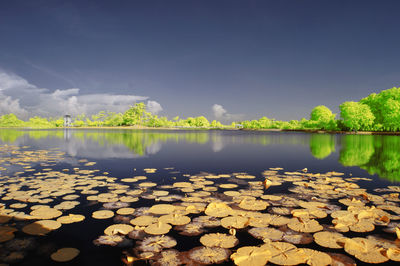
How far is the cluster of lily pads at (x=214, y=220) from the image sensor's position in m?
3.76

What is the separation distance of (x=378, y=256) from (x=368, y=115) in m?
66.4

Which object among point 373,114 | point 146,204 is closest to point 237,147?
point 146,204

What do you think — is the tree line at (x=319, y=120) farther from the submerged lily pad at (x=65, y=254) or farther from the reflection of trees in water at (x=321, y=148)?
the submerged lily pad at (x=65, y=254)

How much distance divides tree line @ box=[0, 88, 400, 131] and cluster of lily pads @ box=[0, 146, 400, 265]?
60.4m

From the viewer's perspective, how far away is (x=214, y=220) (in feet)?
16.6

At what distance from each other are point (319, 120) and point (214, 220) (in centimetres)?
8800

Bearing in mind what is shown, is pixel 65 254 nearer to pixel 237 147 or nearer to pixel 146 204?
pixel 146 204

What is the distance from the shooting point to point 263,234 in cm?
439

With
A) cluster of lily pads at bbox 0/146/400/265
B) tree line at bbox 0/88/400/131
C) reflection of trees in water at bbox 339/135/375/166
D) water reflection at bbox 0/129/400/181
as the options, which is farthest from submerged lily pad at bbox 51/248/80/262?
tree line at bbox 0/88/400/131

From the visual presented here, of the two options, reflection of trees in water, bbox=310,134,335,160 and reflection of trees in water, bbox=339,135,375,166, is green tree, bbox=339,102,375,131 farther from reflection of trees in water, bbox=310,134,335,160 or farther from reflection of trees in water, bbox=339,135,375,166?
reflection of trees in water, bbox=339,135,375,166

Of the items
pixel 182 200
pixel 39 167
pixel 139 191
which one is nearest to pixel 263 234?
pixel 182 200

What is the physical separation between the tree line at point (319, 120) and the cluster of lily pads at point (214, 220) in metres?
60.4

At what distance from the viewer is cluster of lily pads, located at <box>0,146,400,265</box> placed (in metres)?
3.76

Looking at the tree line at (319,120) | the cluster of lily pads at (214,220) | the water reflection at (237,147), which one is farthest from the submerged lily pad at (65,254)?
the tree line at (319,120)
